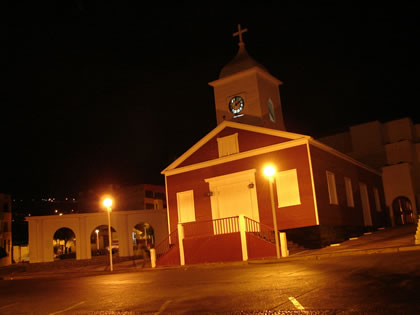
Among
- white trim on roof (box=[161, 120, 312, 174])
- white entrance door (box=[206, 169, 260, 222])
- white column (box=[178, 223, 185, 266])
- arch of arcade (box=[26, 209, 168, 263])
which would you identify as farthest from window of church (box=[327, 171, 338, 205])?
arch of arcade (box=[26, 209, 168, 263])

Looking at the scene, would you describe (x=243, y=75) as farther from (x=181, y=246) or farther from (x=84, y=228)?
(x=84, y=228)

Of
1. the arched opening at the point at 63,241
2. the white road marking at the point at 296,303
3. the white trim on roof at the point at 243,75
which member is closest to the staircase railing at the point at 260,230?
the white trim on roof at the point at 243,75

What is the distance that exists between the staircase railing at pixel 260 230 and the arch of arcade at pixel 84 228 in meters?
12.1

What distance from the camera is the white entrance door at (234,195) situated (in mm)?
23219

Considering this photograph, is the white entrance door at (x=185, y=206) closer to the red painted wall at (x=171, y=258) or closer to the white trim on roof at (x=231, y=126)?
the white trim on roof at (x=231, y=126)

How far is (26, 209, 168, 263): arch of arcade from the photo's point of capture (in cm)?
3102

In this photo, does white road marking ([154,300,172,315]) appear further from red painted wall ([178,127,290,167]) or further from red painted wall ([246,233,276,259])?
red painted wall ([178,127,290,167])

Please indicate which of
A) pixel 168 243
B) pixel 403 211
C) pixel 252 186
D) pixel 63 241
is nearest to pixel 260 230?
pixel 252 186

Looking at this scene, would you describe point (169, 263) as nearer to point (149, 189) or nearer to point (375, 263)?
point (375, 263)

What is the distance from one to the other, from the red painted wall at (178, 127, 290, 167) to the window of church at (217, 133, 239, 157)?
0.18 metres

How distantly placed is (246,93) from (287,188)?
7.98m

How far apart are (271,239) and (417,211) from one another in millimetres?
17368

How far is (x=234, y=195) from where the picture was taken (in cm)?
2389

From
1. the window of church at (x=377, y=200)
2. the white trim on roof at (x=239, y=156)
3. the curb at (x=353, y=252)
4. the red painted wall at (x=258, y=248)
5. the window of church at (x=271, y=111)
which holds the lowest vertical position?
the curb at (x=353, y=252)
